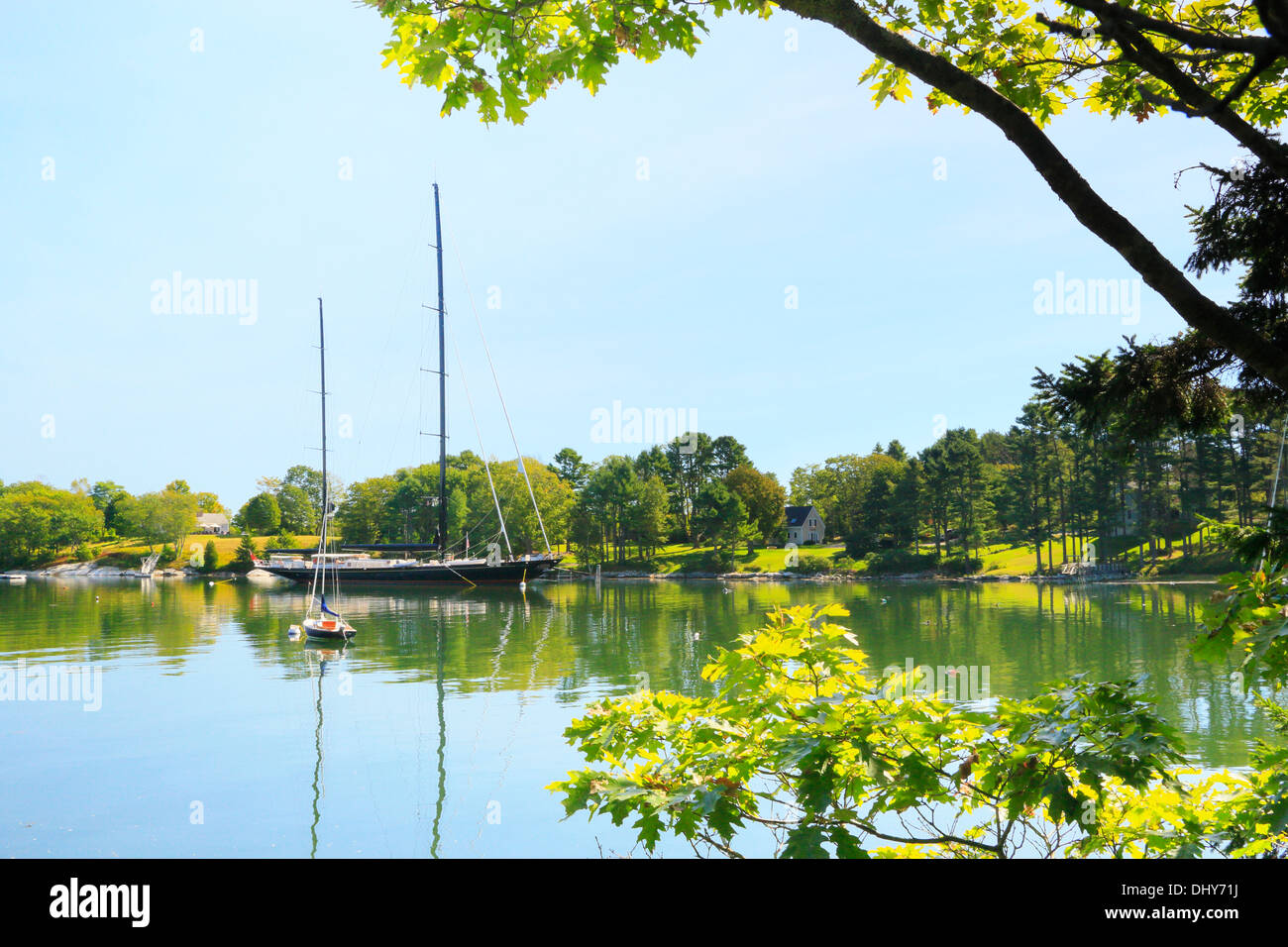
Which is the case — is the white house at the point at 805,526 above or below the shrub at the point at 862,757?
below

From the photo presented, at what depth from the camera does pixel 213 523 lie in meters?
117

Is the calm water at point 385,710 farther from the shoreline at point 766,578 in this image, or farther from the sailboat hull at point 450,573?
the shoreline at point 766,578

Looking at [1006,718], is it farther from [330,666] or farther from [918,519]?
[918,519]

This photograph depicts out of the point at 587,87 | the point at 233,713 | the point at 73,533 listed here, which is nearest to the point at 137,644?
the point at 233,713

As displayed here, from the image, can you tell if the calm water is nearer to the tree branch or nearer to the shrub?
the shrub

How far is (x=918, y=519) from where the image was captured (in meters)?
64.4

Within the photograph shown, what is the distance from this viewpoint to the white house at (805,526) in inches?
3268

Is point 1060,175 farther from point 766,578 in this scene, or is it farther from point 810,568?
point 810,568

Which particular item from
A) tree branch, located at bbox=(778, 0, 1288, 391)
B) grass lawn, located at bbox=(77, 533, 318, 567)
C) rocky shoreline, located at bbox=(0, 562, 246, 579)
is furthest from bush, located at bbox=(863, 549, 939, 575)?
tree branch, located at bbox=(778, 0, 1288, 391)

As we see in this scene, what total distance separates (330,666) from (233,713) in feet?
17.5

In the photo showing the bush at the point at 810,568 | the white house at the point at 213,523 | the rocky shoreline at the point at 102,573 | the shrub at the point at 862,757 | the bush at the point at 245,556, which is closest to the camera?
the shrub at the point at 862,757

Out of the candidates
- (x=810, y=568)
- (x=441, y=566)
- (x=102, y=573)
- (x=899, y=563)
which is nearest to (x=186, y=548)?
(x=102, y=573)

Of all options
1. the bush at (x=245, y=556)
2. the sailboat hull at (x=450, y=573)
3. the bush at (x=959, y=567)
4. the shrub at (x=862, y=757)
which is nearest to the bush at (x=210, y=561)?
the bush at (x=245, y=556)
